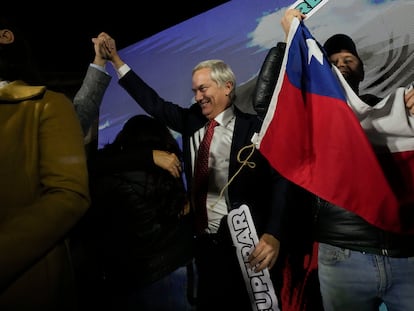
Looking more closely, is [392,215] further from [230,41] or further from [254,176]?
[230,41]

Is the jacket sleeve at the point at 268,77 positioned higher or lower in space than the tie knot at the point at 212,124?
higher

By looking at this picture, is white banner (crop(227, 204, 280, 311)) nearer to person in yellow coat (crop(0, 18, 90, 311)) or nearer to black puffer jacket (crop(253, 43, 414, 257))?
black puffer jacket (crop(253, 43, 414, 257))

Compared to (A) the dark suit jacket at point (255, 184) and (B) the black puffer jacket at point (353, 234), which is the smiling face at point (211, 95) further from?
(B) the black puffer jacket at point (353, 234)

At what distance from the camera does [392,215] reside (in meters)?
1.31

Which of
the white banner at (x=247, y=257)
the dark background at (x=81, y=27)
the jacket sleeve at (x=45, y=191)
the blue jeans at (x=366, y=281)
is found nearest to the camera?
the jacket sleeve at (x=45, y=191)

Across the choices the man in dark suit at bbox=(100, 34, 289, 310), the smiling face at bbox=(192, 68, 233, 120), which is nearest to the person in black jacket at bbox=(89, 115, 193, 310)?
→ the man in dark suit at bbox=(100, 34, 289, 310)

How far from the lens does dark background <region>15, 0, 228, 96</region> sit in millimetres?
2543

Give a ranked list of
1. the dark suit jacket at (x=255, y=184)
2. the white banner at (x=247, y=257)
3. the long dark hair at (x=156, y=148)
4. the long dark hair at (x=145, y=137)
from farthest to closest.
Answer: the long dark hair at (x=145, y=137) < the long dark hair at (x=156, y=148) < the dark suit jacket at (x=255, y=184) < the white banner at (x=247, y=257)

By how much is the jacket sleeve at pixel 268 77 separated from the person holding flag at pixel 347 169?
13 cm

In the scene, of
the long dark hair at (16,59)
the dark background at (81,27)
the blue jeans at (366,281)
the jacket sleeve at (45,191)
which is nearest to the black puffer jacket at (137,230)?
the blue jeans at (366,281)

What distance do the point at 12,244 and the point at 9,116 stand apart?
322 mm

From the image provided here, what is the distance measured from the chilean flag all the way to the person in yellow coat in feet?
2.76

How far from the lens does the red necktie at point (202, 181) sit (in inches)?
71.0

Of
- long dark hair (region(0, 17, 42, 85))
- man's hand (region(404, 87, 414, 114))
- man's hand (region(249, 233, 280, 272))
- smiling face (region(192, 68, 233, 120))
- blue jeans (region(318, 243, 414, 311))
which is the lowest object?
blue jeans (region(318, 243, 414, 311))
